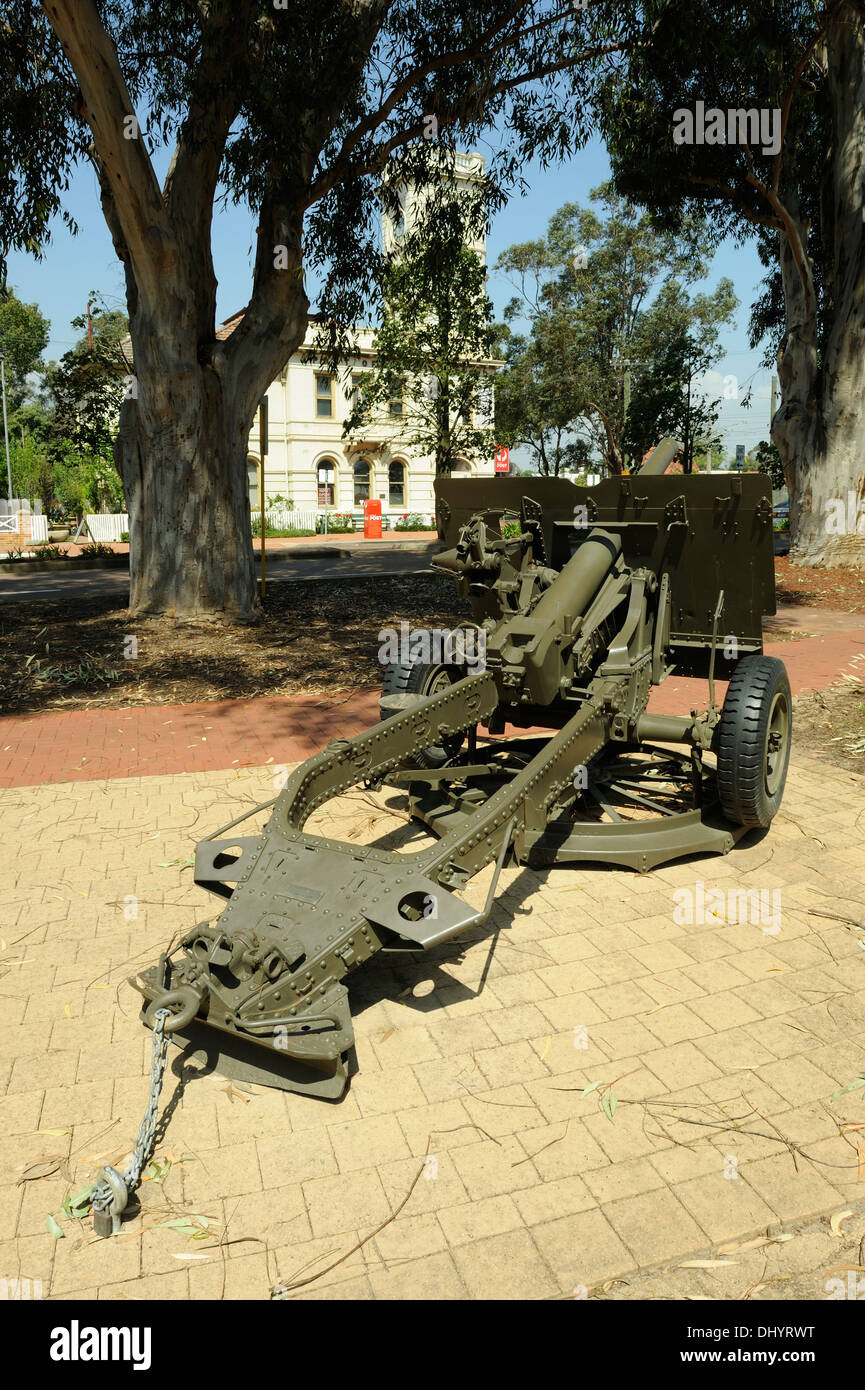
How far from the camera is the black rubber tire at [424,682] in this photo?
590cm

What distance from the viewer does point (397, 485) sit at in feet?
148

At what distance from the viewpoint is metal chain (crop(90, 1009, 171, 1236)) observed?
2.77 m

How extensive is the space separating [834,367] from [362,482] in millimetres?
28457

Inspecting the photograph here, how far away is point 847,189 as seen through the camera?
17.5 meters

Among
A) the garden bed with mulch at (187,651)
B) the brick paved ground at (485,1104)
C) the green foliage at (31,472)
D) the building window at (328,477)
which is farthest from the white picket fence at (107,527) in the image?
the brick paved ground at (485,1104)

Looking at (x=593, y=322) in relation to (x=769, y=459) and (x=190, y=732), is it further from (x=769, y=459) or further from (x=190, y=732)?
(x=190, y=732)

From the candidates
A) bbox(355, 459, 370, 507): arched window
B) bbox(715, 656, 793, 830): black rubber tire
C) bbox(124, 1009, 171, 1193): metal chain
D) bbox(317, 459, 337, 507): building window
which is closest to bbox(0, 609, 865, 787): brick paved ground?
bbox(715, 656, 793, 830): black rubber tire

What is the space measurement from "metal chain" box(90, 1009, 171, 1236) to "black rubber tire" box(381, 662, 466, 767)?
299 centimetres

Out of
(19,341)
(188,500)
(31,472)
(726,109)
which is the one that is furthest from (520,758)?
(19,341)

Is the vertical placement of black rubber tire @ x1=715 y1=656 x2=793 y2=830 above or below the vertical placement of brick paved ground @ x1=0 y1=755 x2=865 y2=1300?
above

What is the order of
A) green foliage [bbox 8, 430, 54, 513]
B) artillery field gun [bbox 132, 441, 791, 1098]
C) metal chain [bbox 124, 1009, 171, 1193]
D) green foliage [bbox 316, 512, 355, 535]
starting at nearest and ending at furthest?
metal chain [bbox 124, 1009, 171, 1193], artillery field gun [bbox 132, 441, 791, 1098], green foliage [bbox 316, 512, 355, 535], green foliage [bbox 8, 430, 54, 513]

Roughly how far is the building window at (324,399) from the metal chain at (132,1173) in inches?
1604

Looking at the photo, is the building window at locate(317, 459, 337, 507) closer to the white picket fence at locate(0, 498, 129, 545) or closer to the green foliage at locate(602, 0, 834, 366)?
the white picket fence at locate(0, 498, 129, 545)
